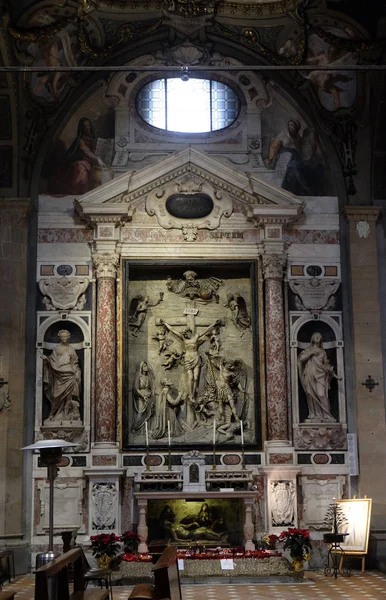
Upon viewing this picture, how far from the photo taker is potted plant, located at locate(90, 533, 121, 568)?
1516cm

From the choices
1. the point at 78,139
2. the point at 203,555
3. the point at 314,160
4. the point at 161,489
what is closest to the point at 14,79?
the point at 78,139

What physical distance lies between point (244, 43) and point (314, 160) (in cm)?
271

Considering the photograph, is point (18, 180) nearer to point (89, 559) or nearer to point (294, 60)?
point (294, 60)

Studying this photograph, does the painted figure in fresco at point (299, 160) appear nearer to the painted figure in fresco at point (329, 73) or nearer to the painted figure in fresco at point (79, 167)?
the painted figure in fresco at point (329, 73)

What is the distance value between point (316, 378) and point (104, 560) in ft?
16.9

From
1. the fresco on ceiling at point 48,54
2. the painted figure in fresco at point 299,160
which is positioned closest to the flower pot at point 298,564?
the painted figure in fresco at point 299,160

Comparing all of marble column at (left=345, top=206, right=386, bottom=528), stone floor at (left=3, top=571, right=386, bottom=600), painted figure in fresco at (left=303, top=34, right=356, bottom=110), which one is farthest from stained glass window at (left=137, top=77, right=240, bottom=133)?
stone floor at (left=3, top=571, right=386, bottom=600)

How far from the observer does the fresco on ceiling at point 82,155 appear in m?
18.4

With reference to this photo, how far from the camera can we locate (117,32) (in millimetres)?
18375

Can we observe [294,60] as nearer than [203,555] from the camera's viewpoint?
No

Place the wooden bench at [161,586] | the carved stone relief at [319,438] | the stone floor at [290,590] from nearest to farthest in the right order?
the wooden bench at [161,586], the stone floor at [290,590], the carved stone relief at [319,438]

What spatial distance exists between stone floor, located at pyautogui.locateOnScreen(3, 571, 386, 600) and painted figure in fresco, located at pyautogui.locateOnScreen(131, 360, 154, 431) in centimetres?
357

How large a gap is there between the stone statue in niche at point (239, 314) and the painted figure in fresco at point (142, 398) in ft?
6.50

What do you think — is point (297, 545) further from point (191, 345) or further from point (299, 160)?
point (299, 160)
